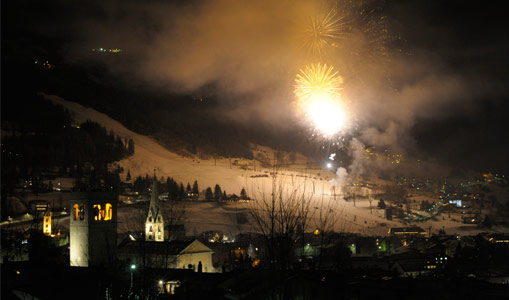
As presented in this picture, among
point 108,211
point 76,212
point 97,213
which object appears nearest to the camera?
point 97,213

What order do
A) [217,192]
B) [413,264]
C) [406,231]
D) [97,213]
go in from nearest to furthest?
[97,213], [413,264], [406,231], [217,192]

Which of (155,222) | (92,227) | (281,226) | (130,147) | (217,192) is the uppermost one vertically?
(130,147)

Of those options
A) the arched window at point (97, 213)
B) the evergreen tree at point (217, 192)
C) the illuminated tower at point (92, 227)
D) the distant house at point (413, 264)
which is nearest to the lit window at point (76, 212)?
the illuminated tower at point (92, 227)

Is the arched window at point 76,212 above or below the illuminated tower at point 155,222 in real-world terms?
above

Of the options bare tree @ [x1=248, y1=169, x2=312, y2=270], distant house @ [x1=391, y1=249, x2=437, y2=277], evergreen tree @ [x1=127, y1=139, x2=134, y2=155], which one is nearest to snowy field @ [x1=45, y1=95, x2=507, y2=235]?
evergreen tree @ [x1=127, y1=139, x2=134, y2=155]

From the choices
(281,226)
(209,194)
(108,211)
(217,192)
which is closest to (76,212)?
(108,211)

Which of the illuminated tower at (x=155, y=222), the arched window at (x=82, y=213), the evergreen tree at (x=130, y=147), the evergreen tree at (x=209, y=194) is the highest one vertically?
the evergreen tree at (x=130, y=147)

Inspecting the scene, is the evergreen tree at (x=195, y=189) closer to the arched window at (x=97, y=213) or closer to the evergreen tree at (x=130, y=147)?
the evergreen tree at (x=130, y=147)

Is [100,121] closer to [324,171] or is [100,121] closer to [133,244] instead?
[324,171]

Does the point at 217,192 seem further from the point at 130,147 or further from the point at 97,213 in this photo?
the point at 97,213
